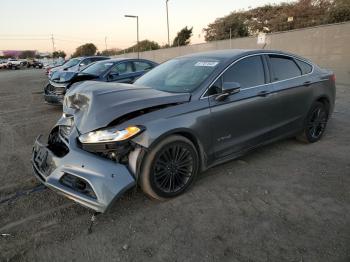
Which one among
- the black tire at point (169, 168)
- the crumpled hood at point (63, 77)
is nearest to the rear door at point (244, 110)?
the black tire at point (169, 168)

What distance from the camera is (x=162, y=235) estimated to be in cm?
298

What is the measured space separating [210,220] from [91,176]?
48.7 inches

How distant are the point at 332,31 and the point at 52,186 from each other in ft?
46.9

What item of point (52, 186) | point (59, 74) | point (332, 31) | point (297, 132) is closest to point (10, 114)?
point (59, 74)

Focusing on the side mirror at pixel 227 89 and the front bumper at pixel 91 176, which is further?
the side mirror at pixel 227 89

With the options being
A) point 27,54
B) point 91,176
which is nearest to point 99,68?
point 91,176

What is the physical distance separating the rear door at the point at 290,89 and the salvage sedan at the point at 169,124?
0.02 metres

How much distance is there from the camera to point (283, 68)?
193 inches

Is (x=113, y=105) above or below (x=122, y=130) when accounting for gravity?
above

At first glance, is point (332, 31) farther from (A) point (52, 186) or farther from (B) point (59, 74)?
(A) point (52, 186)

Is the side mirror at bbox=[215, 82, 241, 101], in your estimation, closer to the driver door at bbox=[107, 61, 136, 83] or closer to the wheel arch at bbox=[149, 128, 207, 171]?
the wheel arch at bbox=[149, 128, 207, 171]

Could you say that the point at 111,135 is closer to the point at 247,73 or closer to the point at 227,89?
the point at 227,89

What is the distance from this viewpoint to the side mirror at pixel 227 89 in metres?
3.78

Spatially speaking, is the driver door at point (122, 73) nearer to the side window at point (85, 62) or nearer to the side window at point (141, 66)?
the side window at point (141, 66)
